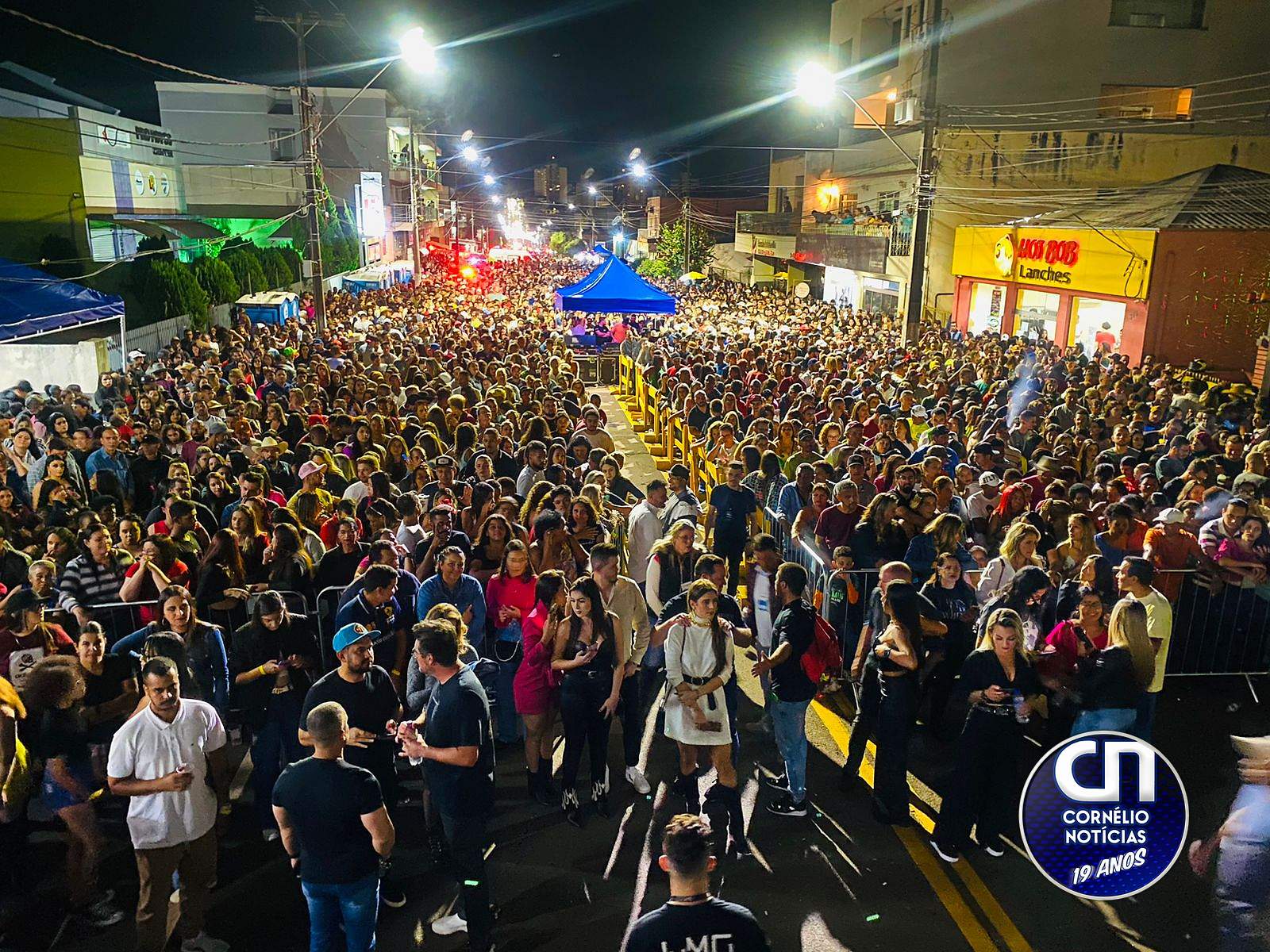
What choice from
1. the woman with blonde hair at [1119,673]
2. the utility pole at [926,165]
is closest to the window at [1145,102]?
the utility pole at [926,165]

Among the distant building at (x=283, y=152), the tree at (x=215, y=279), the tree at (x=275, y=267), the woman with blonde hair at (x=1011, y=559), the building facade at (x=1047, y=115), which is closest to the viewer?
the woman with blonde hair at (x=1011, y=559)

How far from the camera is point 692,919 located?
10.7 feet

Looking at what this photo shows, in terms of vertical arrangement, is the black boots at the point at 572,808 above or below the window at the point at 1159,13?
below

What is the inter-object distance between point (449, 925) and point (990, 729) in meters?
3.12

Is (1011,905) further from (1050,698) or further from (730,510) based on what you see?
(730,510)

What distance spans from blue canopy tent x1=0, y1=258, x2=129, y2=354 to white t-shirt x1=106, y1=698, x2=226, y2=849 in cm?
1344

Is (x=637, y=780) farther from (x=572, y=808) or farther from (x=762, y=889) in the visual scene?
(x=762, y=889)

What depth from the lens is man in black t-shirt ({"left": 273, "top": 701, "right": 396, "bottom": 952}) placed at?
404cm

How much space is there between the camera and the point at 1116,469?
9.99m

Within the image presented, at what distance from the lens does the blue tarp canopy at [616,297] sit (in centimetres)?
2169

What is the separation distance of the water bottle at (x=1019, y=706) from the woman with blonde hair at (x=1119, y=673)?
55 cm

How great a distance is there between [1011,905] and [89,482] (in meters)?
9.01

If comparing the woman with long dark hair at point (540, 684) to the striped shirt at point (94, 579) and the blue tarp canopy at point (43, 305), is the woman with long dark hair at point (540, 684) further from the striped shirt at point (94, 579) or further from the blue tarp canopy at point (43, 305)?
the blue tarp canopy at point (43, 305)

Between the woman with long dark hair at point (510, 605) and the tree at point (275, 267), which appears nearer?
the woman with long dark hair at point (510, 605)
